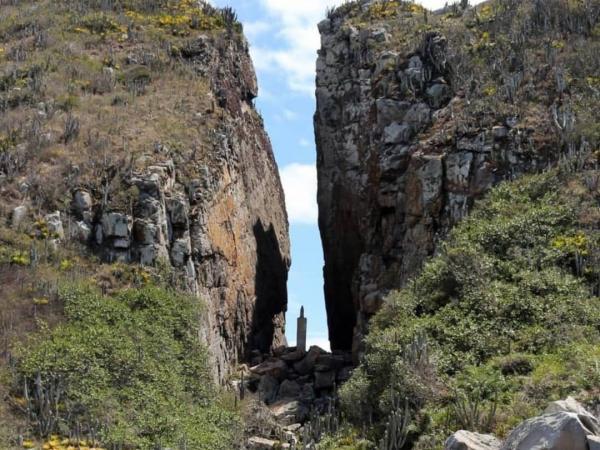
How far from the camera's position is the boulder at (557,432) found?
10820 millimetres

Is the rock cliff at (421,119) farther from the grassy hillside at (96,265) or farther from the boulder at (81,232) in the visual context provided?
the boulder at (81,232)

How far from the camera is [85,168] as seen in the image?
27531mm

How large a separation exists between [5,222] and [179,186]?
573 centimetres

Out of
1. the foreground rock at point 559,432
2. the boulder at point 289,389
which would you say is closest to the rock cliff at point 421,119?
the boulder at point 289,389

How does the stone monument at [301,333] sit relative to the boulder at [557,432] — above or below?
above

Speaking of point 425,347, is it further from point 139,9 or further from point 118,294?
point 139,9

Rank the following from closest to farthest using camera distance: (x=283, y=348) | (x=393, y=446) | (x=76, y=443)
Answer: (x=393, y=446) → (x=76, y=443) → (x=283, y=348)

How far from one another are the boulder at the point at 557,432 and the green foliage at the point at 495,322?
4.74 meters

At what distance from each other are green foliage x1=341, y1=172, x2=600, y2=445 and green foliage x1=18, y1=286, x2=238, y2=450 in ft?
13.4

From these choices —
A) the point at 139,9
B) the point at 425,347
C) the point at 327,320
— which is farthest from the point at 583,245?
the point at 139,9

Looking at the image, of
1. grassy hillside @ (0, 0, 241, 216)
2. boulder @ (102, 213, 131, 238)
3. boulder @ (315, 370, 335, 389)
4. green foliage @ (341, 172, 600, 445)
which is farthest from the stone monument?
boulder @ (102, 213, 131, 238)

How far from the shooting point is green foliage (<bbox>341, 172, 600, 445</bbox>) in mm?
17766

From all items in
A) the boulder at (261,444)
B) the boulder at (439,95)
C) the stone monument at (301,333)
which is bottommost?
the boulder at (261,444)

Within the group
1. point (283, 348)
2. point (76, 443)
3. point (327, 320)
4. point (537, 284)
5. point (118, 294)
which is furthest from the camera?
point (327, 320)
